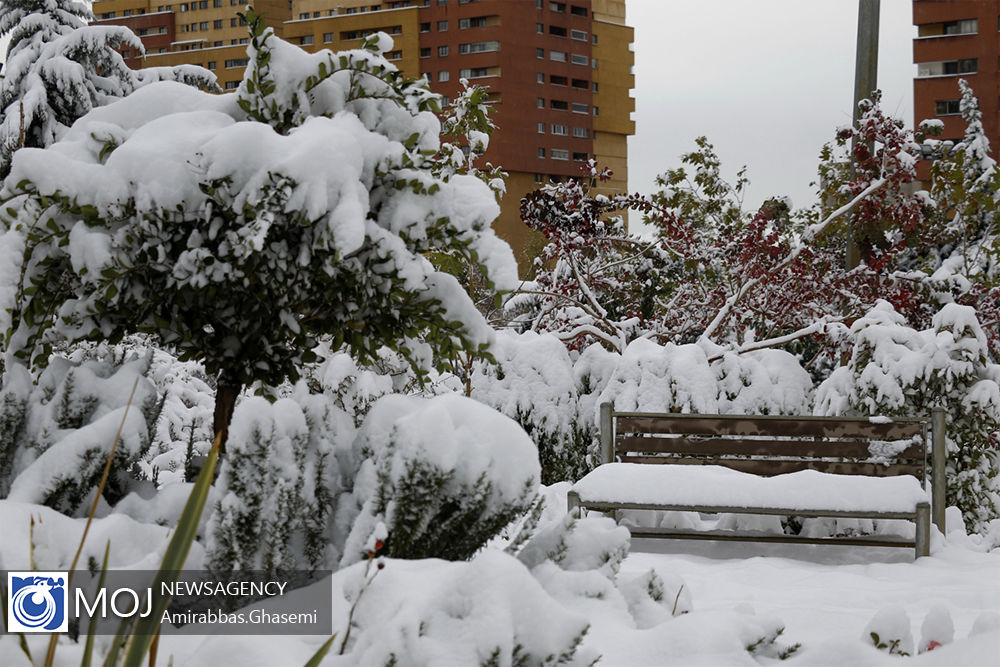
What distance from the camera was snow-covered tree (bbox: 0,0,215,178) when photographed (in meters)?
15.1

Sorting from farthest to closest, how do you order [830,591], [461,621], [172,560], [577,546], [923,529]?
[923,529], [830,591], [577,546], [461,621], [172,560]

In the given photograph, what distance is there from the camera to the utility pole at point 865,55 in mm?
8930

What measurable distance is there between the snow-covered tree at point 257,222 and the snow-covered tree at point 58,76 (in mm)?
11684

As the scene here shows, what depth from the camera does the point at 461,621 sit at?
2.44 m

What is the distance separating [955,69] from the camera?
52688mm

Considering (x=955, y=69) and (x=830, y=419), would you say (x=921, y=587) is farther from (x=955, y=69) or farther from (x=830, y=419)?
(x=955, y=69)

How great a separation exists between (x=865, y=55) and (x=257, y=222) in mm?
7583

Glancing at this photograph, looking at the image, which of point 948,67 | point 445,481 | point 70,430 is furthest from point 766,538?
point 948,67

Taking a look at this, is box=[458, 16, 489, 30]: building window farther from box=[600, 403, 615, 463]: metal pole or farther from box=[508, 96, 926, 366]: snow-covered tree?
box=[600, 403, 615, 463]: metal pole

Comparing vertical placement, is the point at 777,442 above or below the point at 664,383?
below

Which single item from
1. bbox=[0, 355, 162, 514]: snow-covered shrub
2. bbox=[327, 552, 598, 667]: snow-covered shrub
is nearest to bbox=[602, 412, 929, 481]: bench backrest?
bbox=[0, 355, 162, 514]: snow-covered shrub

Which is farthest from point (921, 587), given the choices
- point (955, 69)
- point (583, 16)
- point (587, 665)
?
point (583, 16)

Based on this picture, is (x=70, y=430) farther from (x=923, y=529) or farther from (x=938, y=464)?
(x=938, y=464)

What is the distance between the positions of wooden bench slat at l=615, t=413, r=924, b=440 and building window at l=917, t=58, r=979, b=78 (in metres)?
52.8
